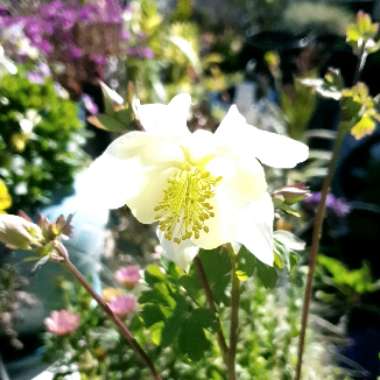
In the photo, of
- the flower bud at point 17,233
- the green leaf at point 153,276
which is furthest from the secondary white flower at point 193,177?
the green leaf at point 153,276

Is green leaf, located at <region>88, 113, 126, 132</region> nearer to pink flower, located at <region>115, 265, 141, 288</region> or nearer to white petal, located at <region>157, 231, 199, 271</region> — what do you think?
white petal, located at <region>157, 231, 199, 271</region>

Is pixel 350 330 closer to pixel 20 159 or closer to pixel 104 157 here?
pixel 20 159

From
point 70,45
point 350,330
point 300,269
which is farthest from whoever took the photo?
point 70,45

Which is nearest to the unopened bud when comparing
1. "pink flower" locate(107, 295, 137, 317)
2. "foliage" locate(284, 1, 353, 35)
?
"pink flower" locate(107, 295, 137, 317)

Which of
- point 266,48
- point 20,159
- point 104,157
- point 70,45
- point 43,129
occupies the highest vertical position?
point 266,48

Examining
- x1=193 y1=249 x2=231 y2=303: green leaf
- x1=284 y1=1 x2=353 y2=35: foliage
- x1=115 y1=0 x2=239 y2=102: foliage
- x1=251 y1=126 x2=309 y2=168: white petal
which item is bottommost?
x1=193 y1=249 x2=231 y2=303: green leaf

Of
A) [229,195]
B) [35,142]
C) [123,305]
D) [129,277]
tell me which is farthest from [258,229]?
[35,142]

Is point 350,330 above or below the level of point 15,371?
above

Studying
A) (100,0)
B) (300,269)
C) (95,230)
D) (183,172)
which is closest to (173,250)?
(183,172)
